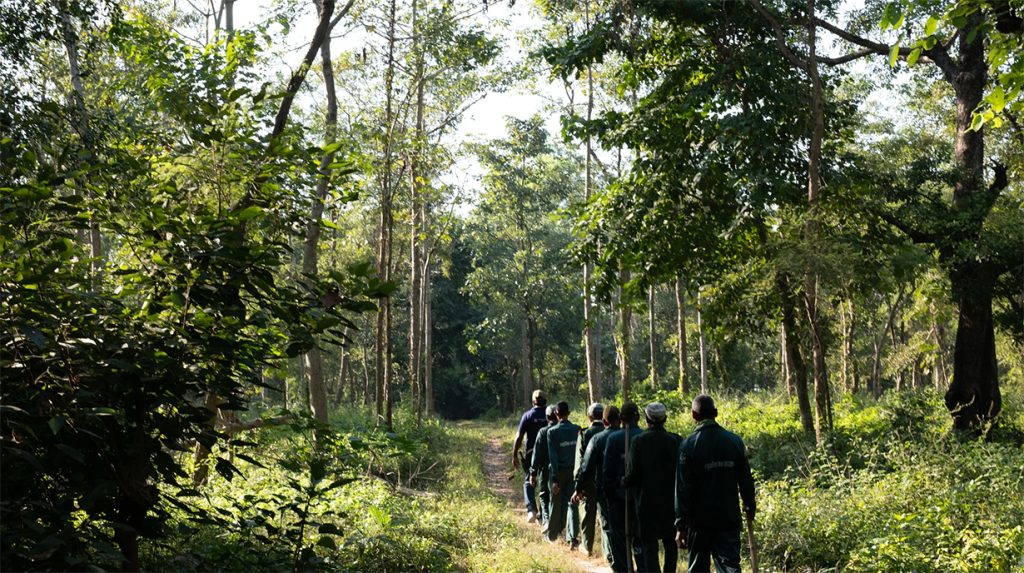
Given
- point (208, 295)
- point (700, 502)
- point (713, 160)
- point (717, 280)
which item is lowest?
point (700, 502)

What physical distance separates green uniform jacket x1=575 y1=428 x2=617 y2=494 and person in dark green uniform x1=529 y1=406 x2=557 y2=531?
231 cm

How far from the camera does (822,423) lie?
15.6 metres

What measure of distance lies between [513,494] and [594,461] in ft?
31.9

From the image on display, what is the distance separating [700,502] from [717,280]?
8852 millimetres

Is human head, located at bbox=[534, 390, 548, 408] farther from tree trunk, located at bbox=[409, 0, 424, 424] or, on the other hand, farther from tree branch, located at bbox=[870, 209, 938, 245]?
tree trunk, located at bbox=[409, 0, 424, 424]

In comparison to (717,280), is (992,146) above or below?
above

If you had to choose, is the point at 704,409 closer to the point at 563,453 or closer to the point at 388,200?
Answer: the point at 563,453

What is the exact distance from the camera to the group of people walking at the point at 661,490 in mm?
7520

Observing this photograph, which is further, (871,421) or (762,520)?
(871,421)

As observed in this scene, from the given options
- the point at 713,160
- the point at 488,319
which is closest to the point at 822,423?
the point at 713,160

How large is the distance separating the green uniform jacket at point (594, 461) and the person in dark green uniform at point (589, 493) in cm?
75

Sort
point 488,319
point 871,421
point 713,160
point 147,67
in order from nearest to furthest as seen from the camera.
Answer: point 147,67 → point 713,160 → point 871,421 → point 488,319

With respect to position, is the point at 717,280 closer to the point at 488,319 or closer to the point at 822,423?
the point at 822,423

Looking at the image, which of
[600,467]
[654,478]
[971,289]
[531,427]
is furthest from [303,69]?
[971,289]
